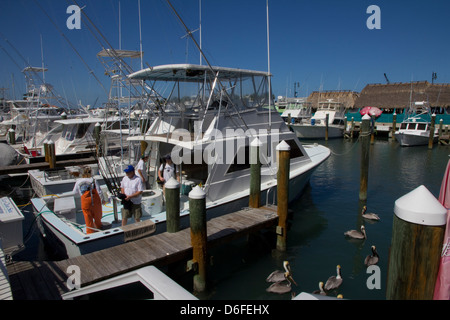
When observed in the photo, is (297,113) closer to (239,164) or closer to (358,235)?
(358,235)

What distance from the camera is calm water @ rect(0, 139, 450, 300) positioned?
636 centimetres

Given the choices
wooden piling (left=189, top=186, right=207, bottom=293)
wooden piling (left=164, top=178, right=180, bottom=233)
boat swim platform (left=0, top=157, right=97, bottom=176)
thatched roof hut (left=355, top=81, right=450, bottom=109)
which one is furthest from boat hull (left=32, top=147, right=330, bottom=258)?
thatched roof hut (left=355, top=81, right=450, bottom=109)

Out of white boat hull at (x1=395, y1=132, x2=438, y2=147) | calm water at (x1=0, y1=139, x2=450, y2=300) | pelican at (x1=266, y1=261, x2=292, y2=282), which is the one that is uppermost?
white boat hull at (x1=395, y1=132, x2=438, y2=147)

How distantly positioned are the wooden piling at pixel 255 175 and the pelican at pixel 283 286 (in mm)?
2113

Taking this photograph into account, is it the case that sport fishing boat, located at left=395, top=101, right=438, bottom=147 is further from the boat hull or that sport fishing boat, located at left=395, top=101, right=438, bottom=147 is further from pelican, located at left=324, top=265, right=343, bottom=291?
pelican, located at left=324, top=265, right=343, bottom=291

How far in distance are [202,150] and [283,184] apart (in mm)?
2113

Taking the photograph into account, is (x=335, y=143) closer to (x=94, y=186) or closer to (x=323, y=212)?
(x=323, y=212)

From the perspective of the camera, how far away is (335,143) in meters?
29.9

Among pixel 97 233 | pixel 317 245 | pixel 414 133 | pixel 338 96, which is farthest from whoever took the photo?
pixel 338 96

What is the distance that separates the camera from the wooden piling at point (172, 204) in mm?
5988

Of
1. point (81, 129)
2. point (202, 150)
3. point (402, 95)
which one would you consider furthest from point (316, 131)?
point (202, 150)

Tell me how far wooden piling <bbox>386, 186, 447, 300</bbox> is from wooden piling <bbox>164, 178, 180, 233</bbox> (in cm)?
431

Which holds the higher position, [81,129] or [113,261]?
[81,129]

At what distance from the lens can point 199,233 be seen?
222 inches
